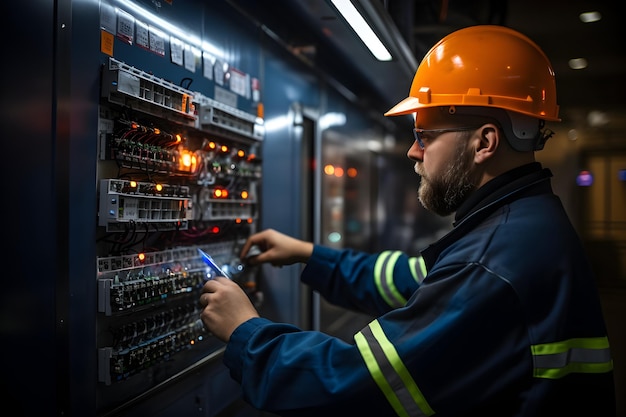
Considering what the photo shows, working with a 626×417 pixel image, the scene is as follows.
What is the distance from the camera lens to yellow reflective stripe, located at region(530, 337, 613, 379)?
1.32m

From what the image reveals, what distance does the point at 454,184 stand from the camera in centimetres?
164

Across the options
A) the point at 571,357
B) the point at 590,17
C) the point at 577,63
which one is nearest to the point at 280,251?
the point at 571,357

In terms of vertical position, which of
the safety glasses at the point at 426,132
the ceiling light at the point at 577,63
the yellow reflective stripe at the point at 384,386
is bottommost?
the yellow reflective stripe at the point at 384,386

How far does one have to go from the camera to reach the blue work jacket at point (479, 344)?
1325 millimetres

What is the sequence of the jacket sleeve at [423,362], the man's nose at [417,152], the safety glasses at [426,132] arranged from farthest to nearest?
the man's nose at [417,152] → the safety glasses at [426,132] → the jacket sleeve at [423,362]

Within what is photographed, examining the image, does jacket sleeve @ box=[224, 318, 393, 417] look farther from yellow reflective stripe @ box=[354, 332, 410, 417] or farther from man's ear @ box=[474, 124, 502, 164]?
man's ear @ box=[474, 124, 502, 164]

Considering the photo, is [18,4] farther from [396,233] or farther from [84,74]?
[396,233]

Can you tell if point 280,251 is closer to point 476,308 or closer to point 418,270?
point 418,270

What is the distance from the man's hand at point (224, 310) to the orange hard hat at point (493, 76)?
84 cm

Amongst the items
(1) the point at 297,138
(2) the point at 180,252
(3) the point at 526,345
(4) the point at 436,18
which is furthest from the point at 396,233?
(3) the point at 526,345

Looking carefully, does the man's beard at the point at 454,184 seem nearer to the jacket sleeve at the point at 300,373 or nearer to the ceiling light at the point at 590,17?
the jacket sleeve at the point at 300,373

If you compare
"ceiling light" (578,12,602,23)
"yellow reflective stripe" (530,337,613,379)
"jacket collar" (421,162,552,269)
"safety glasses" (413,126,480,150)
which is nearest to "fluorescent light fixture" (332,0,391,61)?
"safety glasses" (413,126,480,150)

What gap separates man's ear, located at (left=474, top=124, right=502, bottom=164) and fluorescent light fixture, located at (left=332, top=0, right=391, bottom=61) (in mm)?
689

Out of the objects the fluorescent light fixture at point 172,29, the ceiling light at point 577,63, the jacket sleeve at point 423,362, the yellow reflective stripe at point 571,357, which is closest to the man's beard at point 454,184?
the jacket sleeve at point 423,362
